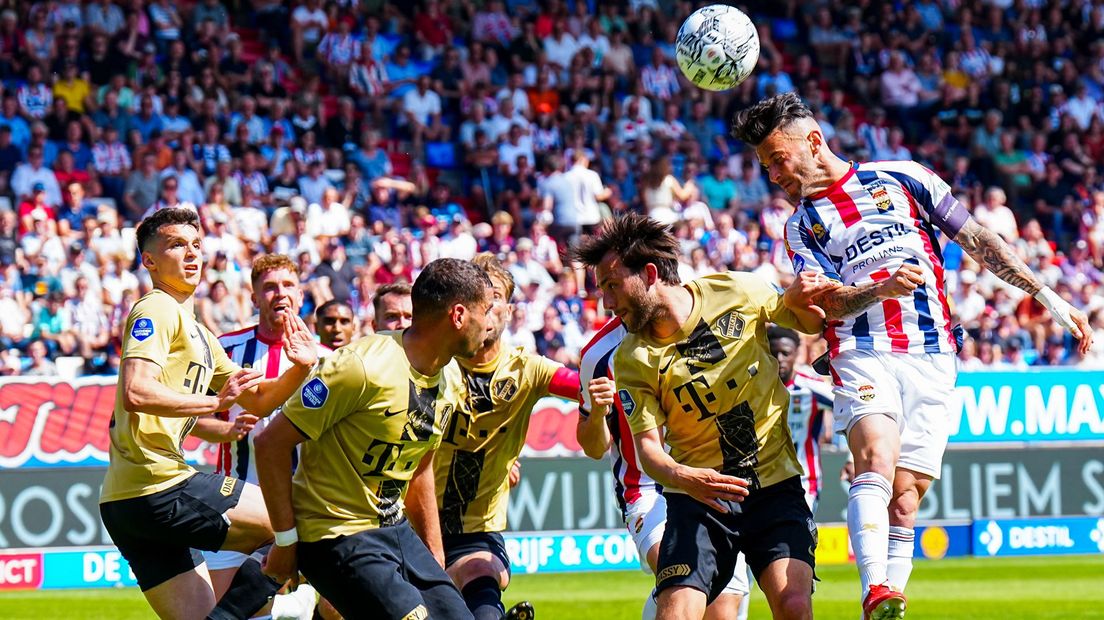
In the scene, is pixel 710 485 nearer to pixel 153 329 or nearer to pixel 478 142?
pixel 153 329

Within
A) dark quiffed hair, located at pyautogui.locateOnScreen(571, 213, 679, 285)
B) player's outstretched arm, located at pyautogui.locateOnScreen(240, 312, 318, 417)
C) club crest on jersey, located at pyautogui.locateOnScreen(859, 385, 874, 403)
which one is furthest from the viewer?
club crest on jersey, located at pyautogui.locateOnScreen(859, 385, 874, 403)

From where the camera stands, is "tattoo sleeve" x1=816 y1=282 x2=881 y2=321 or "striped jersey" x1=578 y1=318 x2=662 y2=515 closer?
"tattoo sleeve" x1=816 y1=282 x2=881 y2=321

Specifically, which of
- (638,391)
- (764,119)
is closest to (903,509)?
(638,391)

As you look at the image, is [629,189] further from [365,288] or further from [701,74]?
[701,74]

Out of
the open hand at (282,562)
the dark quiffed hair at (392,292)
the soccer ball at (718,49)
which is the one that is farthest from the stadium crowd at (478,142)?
the open hand at (282,562)

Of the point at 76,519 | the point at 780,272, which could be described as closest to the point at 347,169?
the point at 780,272

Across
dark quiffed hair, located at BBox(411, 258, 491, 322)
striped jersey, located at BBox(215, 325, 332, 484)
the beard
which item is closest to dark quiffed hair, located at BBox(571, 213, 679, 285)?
the beard

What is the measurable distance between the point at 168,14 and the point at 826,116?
11.0 metres

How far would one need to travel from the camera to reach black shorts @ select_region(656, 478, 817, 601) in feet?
21.4

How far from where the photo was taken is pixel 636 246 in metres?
6.58

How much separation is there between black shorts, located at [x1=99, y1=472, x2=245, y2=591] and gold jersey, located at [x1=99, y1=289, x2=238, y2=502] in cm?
6

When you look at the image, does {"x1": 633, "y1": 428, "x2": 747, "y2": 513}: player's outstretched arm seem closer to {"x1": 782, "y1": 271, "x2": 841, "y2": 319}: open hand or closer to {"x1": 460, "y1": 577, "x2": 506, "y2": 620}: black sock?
{"x1": 782, "y1": 271, "x2": 841, "y2": 319}: open hand

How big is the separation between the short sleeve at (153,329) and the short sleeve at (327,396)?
1112mm

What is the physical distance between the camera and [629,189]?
22406 millimetres
